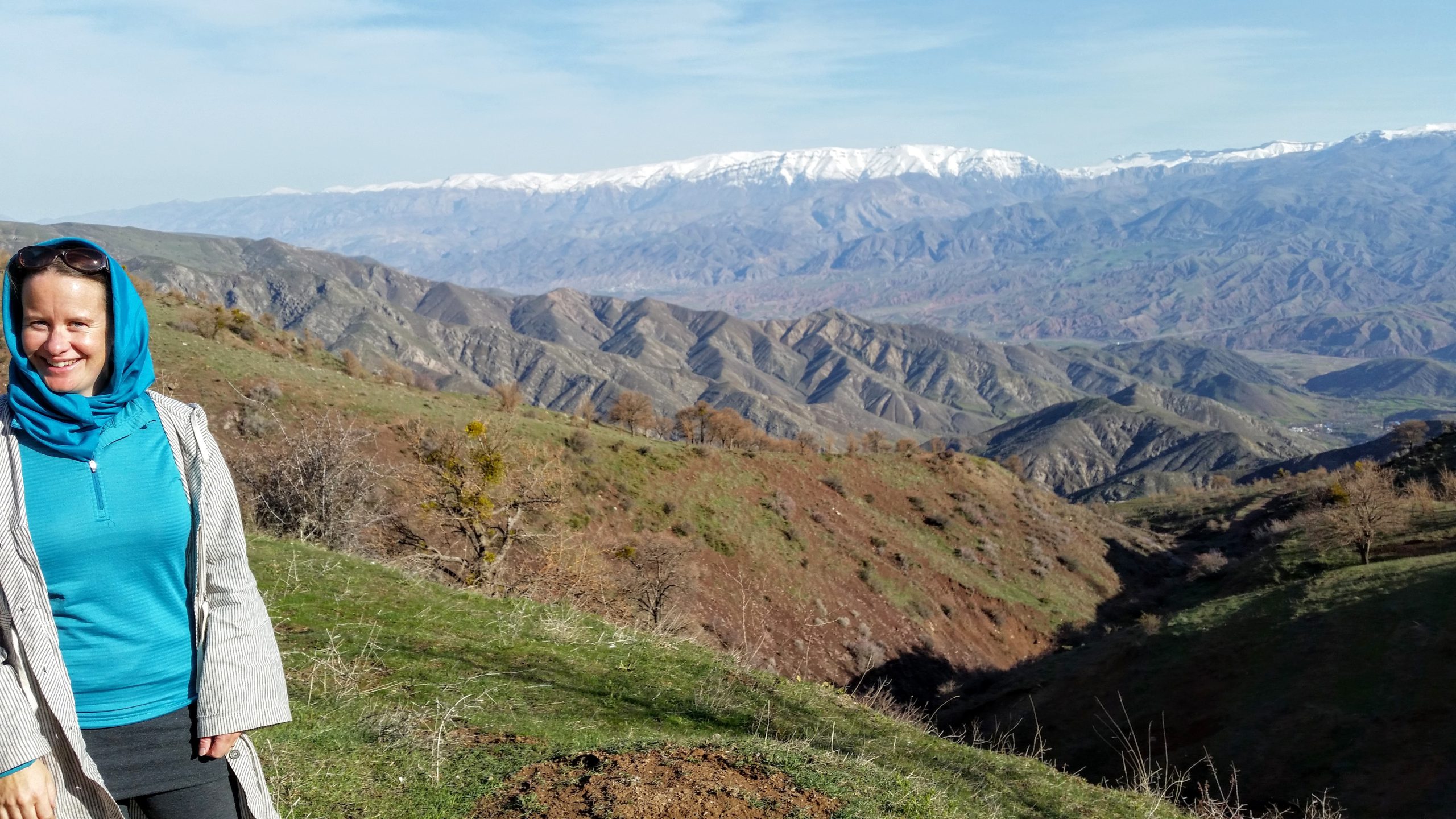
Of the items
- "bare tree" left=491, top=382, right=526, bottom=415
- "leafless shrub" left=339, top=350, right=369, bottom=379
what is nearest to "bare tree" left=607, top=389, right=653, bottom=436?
"bare tree" left=491, top=382, right=526, bottom=415

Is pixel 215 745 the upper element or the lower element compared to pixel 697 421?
upper

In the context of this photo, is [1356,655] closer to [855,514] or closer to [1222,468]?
[855,514]

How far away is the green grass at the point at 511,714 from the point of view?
565 centimetres

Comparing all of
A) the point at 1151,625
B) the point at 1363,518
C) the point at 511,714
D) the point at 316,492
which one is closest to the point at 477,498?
the point at 316,492

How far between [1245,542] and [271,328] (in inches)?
3114

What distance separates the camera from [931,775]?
27.6 feet

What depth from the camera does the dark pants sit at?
9.55 feet

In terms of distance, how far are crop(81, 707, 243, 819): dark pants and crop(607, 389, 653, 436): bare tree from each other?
218 ft

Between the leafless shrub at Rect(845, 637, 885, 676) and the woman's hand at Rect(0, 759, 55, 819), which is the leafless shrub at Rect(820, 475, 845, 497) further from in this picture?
the woman's hand at Rect(0, 759, 55, 819)

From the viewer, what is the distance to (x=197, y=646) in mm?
3139

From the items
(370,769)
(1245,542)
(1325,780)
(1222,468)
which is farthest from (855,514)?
(1222,468)

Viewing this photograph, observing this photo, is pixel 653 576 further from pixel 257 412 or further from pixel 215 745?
pixel 215 745

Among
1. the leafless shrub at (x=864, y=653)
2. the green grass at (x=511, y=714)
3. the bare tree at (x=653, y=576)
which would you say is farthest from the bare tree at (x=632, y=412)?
the green grass at (x=511, y=714)

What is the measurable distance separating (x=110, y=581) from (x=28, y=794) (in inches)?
28.4
